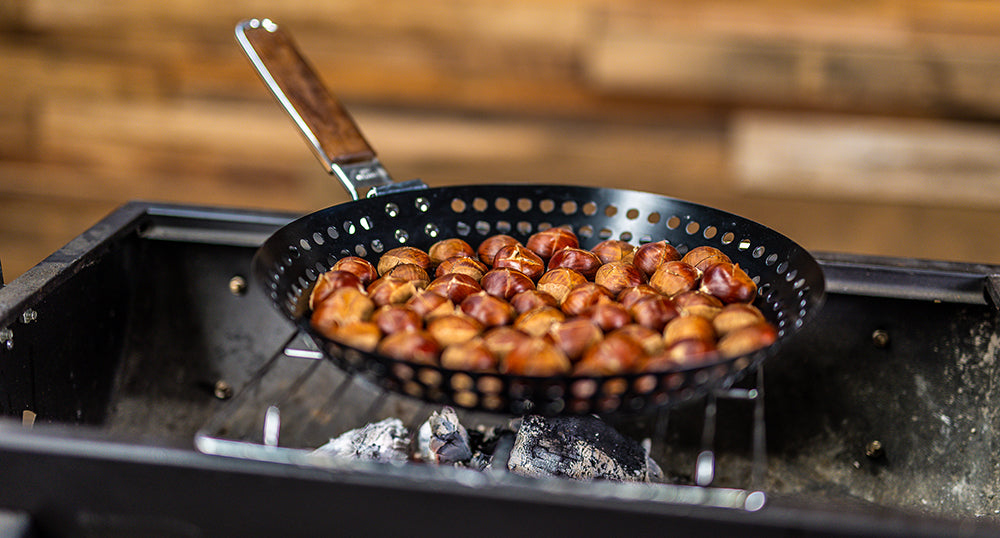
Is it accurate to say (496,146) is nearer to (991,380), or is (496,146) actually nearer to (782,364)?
(782,364)

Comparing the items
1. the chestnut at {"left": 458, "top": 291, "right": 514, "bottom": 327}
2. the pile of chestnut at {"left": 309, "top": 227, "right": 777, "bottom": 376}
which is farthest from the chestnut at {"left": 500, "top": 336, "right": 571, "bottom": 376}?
the chestnut at {"left": 458, "top": 291, "right": 514, "bottom": 327}

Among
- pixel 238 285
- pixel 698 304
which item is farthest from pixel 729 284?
pixel 238 285

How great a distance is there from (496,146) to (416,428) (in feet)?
4.87

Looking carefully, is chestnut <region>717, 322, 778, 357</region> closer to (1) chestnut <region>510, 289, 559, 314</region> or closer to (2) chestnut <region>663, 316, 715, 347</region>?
(2) chestnut <region>663, 316, 715, 347</region>

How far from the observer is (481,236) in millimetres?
1241

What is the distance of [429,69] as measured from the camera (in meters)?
2.66

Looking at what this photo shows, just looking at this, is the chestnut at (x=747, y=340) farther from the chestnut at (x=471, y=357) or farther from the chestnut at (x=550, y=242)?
the chestnut at (x=550, y=242)

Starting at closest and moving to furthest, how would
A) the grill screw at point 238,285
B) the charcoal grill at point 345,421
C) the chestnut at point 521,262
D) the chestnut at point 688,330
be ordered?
1. the charcoal grill at point 345,421
2. the chestnut at point 688,330
3. the chestnut at point 521,262
4. the grill screw at point 238,285

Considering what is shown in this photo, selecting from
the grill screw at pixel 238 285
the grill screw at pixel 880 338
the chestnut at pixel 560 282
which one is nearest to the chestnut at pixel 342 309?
the chestnut at pixel 560 282

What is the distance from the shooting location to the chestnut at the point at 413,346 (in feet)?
2.73

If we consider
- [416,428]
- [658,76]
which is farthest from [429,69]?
[416,428]

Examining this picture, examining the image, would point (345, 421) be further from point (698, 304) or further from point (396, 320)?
point (698, 304)

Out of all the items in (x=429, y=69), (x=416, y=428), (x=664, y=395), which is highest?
(x=429, y=69)

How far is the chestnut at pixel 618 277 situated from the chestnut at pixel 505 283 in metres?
0.09
